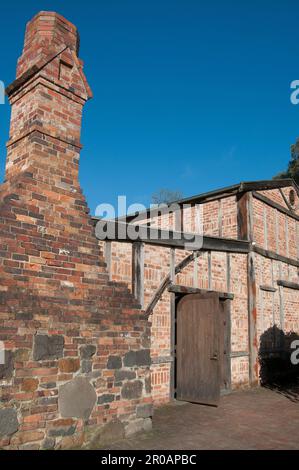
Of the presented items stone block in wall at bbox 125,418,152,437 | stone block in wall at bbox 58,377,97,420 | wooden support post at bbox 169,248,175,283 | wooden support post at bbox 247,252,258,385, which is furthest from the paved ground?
wooden support post at bbox 169,248,175,283

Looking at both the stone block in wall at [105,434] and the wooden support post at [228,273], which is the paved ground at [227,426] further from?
the wooden support post at [228,273]

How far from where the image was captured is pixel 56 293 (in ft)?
17.4

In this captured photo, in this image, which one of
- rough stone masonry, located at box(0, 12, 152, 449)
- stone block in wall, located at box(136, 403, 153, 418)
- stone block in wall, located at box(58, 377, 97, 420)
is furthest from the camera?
stone block in wall, located at box(136, 403, 153, 418)

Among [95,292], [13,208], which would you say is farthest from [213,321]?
[13,208]

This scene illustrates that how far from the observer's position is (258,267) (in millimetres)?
11727

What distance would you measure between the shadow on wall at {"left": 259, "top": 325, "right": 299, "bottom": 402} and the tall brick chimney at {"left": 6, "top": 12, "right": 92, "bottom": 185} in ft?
27.2

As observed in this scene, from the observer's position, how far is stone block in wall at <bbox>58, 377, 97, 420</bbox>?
5.09 metres

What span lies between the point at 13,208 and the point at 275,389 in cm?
888

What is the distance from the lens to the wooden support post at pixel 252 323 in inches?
428

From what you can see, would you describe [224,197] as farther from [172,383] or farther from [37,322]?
[37,322]

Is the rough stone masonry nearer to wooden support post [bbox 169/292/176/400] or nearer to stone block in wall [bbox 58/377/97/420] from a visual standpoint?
stone block in wall [bbox 58/377/97/420]

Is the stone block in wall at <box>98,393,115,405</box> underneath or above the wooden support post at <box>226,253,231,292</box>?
underneath

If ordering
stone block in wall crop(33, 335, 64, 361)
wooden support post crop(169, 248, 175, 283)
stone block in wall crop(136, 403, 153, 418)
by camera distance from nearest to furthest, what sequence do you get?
1. stone block in wall crop(33, 335, 64, 361)
2. stone block in wall crop(136, 403, 153, 418)
3. wooden support post crop(169, 248, 175, 283)

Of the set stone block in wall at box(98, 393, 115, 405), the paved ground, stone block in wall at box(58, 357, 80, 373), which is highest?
stone block in wall at box(58, 357, 80, 373)
